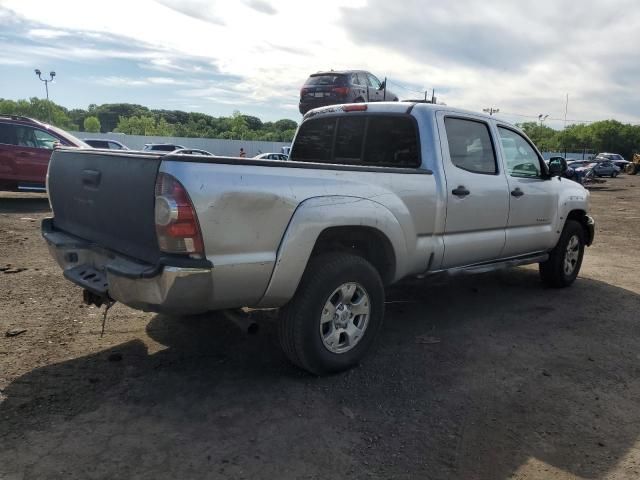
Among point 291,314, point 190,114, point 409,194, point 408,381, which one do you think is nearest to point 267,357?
point 291,314

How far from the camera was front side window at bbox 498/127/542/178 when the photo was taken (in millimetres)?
5184

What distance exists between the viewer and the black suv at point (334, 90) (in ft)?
40.0

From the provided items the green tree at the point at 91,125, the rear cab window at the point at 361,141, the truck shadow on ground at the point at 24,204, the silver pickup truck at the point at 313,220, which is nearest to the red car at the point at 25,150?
the truck shadow on ground at the point at 24,204

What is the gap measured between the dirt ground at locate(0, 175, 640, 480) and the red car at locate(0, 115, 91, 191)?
6.91 m

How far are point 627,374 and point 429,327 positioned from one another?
1570 mm

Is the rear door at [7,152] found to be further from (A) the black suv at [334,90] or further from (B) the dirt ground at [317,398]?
(B) the dirt ground at [317,398]

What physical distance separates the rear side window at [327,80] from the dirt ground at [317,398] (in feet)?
27.2

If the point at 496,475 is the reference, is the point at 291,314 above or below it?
above

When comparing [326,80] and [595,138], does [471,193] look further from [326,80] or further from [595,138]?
[595,138]

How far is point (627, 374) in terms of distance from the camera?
3854 millimetres

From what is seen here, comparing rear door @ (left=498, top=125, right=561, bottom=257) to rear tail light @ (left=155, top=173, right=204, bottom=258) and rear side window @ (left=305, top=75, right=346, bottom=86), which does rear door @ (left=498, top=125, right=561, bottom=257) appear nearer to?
rear tail light @ (left=155, top=173, right=204, bottom=258)

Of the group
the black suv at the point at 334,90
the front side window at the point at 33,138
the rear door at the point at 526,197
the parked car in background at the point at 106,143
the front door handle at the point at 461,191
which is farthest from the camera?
the parked car in background at the point at 106,143

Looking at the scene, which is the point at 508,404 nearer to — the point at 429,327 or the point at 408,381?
the point at 408,381

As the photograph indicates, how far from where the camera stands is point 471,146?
476 cm
